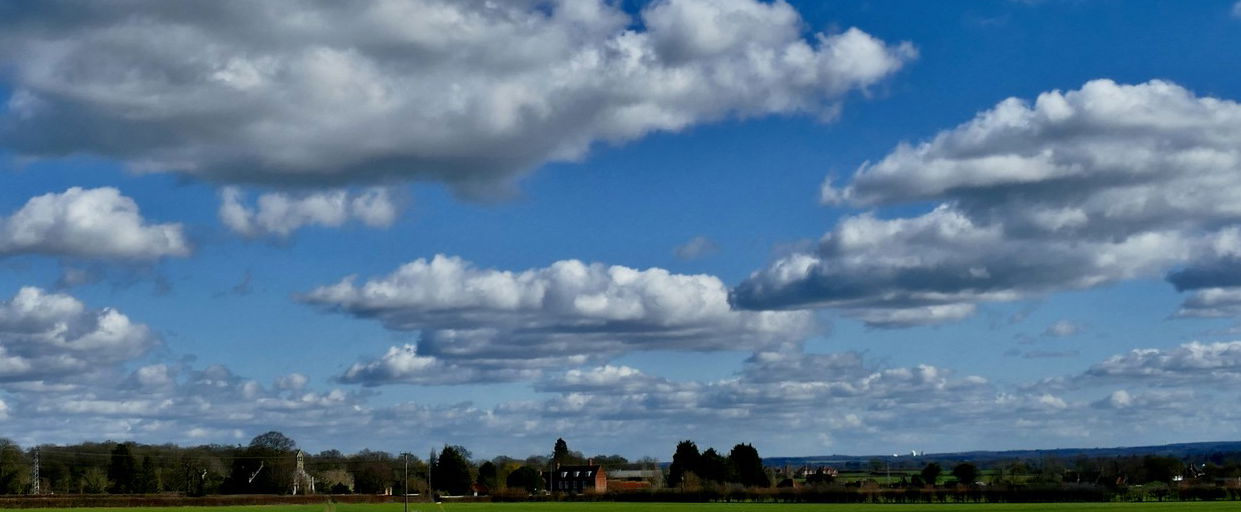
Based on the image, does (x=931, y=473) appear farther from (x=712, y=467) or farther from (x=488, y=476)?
(x=488, y=476)

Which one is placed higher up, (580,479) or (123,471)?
(123,471)

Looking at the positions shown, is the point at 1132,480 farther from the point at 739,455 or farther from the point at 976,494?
the point at 976,494

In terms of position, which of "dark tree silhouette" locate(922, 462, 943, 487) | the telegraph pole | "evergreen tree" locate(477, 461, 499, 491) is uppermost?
the telegraph pole

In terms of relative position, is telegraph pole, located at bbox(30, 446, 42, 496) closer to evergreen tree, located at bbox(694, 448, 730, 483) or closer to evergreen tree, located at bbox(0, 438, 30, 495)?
evergreen tree, located at bbox(0, 438, 30, 495)

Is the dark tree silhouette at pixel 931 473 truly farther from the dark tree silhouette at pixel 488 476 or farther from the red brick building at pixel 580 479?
the dark tree silhouette at pixel 488 476

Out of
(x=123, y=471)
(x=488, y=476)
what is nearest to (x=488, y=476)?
(x=488, y=476)

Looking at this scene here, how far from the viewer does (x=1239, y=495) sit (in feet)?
372

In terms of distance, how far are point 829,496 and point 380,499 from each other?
4406 cm

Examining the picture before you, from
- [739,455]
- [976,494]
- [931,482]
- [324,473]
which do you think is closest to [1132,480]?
[931,482]

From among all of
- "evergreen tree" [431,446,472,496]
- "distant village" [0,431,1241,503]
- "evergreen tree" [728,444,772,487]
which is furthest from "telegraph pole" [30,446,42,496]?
"evergreen tree" [728,444,772,487]

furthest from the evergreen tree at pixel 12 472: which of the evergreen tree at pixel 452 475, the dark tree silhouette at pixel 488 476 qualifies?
the dark tree silhouette at pixel 488 476

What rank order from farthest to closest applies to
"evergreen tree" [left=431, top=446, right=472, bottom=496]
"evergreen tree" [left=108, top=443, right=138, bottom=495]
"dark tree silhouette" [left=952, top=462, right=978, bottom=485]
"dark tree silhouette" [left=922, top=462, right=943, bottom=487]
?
"dark tree silhouette" [left=922, top=462, right=943, bottom=487] < "dark tree silhouette" [left=952, top=462, right=978, bottom=485] < "evergreen tree" [left=431, top=446, right=472, bottom=496] < "evergreen tree" [left=108, top=443, right=138, bottom=495]

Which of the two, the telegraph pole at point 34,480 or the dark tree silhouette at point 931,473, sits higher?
the telegraph pole at point 34,480

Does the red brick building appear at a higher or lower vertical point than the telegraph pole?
lower
